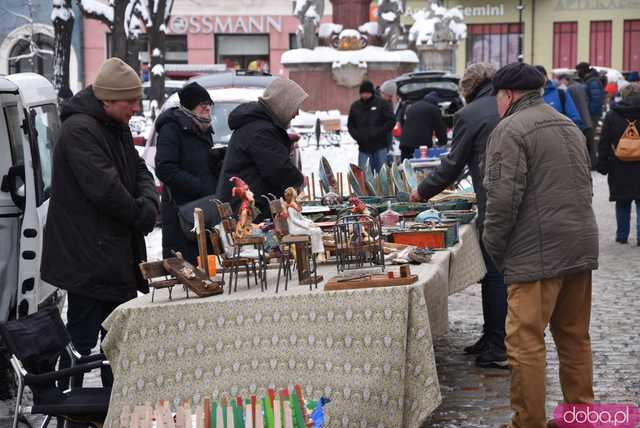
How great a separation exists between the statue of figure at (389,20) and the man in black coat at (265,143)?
2590 centimetres

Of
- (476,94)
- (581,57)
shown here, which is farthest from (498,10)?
(476,94)

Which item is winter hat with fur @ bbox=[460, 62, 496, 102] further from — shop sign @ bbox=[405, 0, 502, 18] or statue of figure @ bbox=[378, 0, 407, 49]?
shop sign @ bbox=[405, 0, 502, 18]

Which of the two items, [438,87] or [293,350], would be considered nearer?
[293,350]

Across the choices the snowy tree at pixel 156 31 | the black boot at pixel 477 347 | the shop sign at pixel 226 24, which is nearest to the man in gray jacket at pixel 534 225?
the black boot at pixel 477 347

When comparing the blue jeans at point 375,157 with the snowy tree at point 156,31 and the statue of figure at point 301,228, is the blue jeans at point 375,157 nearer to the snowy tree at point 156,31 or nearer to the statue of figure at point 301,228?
the snowy tree at point 156,31

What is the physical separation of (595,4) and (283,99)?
4702 cm

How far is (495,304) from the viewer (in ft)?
27.6

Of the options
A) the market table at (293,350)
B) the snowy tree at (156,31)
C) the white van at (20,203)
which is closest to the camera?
the market table at (293,350)

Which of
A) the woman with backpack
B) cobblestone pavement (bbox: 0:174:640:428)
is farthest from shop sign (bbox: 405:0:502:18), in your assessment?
cobblestone pavement (bbox: 0:174:640:428)

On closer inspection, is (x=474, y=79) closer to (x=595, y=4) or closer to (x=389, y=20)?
(x=389, y=20)

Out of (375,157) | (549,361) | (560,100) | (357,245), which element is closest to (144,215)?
(357,245)

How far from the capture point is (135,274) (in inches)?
263

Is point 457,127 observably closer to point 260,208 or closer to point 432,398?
point 260,208

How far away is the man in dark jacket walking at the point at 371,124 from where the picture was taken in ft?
62.7
